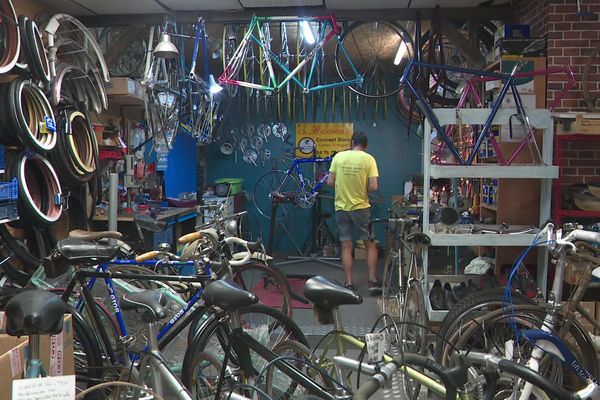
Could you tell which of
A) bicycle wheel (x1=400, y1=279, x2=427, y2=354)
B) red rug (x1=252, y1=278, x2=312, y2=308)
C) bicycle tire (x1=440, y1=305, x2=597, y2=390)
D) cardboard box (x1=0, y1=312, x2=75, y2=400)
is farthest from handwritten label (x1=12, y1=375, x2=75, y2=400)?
red rug (x1=252, y1=278, x2=312, y2=308)

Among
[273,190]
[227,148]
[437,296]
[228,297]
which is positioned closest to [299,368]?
[228,297]

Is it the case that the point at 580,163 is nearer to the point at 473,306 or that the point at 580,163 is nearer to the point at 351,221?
the point at 473,306

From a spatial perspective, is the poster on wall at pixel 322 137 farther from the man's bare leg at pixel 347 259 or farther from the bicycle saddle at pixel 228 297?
the bicycle saddle at pixel 228 297

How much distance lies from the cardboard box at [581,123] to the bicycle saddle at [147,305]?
9.49ft

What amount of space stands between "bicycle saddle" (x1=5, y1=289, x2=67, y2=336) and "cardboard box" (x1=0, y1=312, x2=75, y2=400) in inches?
14.6

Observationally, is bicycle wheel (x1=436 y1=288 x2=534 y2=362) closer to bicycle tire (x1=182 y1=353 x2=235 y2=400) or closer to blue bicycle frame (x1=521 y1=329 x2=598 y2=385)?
blue bicycle frame (x1=521 y1=329 x2=598 y2=385)

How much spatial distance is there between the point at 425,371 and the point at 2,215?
2.96m

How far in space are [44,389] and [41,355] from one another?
0.83m

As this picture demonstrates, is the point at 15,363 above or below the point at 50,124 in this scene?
below

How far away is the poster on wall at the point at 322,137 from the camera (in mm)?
8414

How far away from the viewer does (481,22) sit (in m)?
4.67

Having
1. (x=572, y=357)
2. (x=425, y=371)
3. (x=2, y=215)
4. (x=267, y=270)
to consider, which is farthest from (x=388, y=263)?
(x=2, y=215)

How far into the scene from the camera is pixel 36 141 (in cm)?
376

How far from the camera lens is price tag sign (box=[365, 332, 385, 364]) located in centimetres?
171
